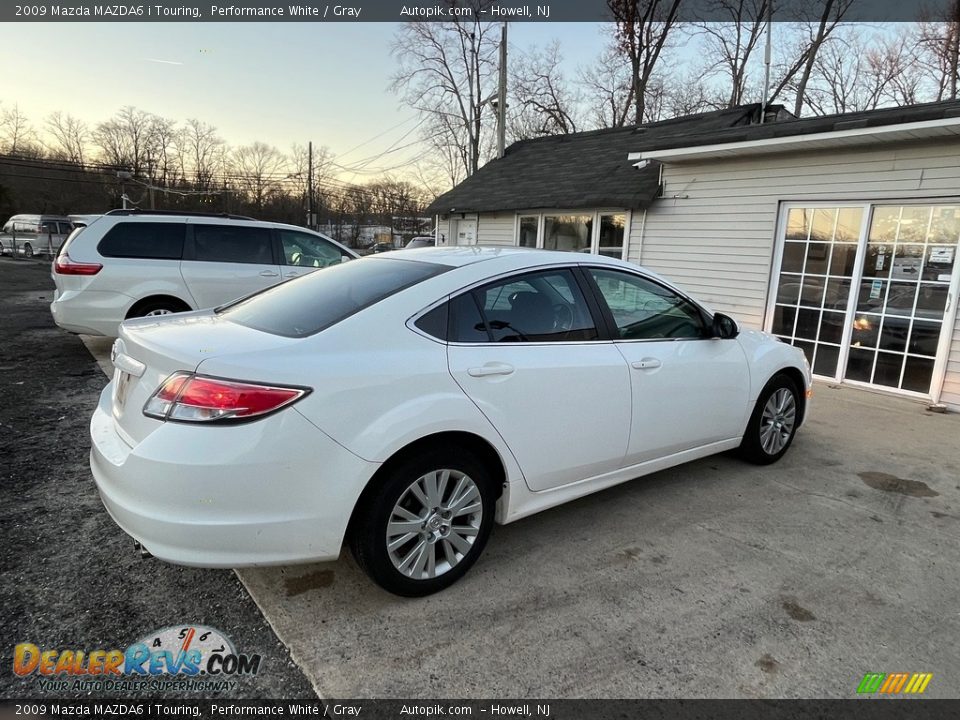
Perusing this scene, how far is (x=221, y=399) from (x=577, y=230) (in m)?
9.54

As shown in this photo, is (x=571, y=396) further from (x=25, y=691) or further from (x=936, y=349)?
(x=936, y=349)

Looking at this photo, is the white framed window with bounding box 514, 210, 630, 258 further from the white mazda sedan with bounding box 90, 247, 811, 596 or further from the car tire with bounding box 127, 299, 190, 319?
the white mazda sedan with bounding box 90, 247, 811, 596

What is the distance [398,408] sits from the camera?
7.59 feet

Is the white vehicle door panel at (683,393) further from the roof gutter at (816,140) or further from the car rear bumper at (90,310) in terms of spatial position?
the car rear bumper at (90,310)

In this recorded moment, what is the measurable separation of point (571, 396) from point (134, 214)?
6.34 metres

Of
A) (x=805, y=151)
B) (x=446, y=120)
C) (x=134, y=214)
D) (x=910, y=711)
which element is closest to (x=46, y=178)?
(x=446, y=120)

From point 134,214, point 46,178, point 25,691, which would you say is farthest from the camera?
point 46,178

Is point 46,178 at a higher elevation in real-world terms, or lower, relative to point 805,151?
higher

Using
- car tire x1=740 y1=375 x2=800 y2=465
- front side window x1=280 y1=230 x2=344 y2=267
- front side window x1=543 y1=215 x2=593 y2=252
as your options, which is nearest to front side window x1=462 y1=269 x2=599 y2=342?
car tire x1=740 y1=375 x2=800 y2=465

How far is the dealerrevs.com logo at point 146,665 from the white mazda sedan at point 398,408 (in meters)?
0.41

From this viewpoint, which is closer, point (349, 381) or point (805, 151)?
point (349, 381)

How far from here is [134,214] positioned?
22.6 ft

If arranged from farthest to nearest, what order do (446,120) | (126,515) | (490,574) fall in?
(446,120), (490,574), (126,515)

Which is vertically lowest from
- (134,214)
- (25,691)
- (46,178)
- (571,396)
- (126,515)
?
(25,691)
